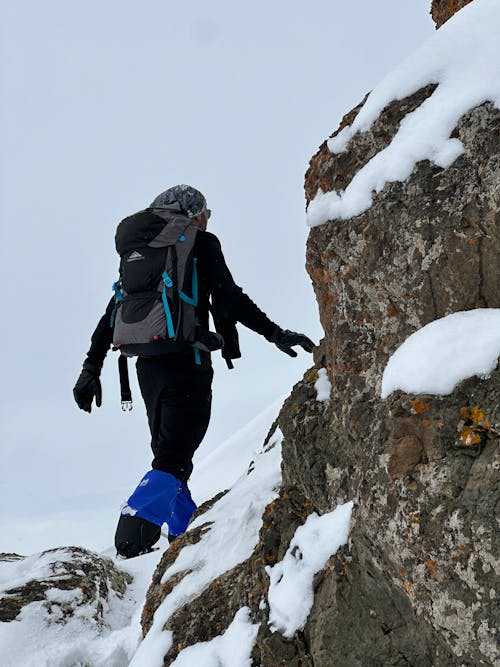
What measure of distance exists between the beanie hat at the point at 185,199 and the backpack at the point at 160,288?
0.31m

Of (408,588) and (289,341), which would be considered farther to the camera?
(289,341)

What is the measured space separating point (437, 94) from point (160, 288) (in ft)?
8.58

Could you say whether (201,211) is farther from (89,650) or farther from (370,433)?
(89,650)


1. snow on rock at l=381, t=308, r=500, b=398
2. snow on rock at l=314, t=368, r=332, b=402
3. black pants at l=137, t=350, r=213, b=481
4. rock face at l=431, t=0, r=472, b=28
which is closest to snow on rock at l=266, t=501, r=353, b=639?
snow on rock at l=314, t=368, r=332, b=402

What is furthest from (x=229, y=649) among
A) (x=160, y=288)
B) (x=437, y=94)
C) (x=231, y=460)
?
(x=231, y=460)

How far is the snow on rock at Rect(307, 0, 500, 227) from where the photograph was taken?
8.76 ft

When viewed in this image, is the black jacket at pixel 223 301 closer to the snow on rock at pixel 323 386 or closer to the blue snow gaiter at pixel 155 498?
the blue snow gaiter at pixel 155 498

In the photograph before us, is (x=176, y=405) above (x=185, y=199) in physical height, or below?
below

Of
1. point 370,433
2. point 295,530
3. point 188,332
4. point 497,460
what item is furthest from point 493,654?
point 188,332

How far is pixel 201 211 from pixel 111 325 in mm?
1228

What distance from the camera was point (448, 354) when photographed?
7.89ft

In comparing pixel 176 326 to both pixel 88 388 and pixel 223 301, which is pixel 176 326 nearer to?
pixel 223 301

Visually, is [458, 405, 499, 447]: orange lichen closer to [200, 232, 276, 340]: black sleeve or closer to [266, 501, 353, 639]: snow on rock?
[266, 501, 353, 639]: snow on rock

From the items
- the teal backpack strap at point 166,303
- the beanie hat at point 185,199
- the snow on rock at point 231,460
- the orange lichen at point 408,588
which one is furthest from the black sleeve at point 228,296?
the snow on rock at point 231,460
